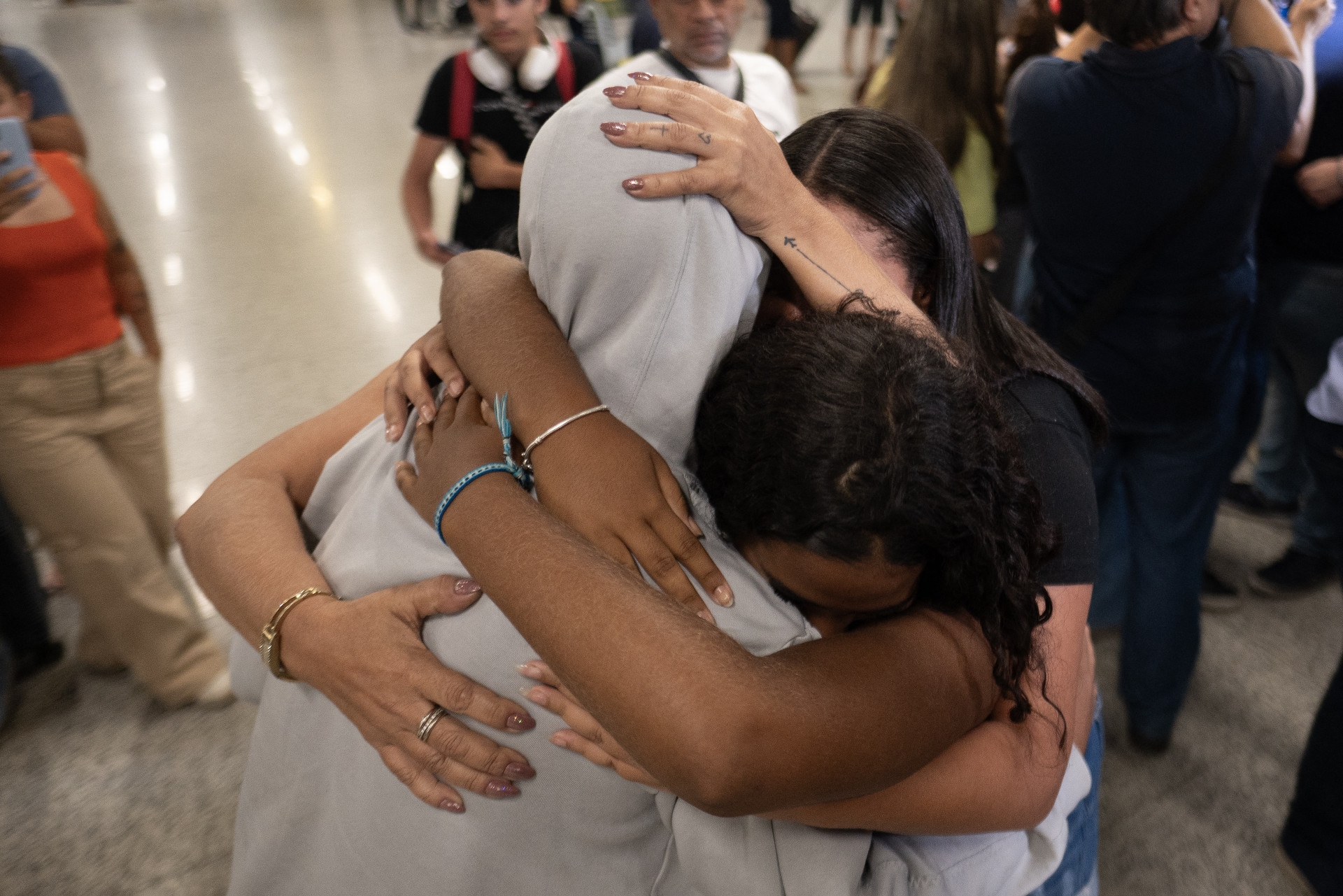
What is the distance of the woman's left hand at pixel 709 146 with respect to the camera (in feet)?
2.58

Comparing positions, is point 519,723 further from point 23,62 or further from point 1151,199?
point 23,62

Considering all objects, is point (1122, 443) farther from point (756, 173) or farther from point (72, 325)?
point (72, 325)

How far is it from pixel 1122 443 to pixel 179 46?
12.4 metres

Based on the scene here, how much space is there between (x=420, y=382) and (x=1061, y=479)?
29.1 inches

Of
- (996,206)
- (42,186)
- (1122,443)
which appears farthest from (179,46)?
(1122,443)

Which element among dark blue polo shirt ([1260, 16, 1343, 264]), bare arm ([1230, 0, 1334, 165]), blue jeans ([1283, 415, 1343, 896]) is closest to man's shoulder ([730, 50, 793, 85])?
bare arm ([1230, 0, 1334, 165])

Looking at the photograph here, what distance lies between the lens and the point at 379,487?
98 cm

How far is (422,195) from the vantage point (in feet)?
9.91

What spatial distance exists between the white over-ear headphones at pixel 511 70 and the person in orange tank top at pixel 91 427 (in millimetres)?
1111

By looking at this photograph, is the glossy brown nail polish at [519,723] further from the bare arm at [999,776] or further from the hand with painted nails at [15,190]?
the hand with painted nails at [15,190]

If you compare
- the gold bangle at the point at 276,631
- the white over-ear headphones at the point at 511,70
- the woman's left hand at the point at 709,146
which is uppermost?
the woman's left hand at the point at 709,146


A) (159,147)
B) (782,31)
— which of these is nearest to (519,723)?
(782,31)

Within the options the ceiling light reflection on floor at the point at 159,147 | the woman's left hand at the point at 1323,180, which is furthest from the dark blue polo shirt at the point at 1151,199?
the ceiling light reflection on floor at the point at 159,147

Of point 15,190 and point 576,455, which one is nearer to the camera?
point 576,455
